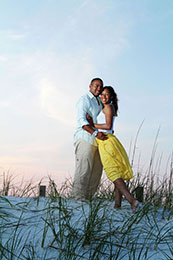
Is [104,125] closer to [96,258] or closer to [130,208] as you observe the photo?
[130,208]

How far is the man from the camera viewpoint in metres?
4.55

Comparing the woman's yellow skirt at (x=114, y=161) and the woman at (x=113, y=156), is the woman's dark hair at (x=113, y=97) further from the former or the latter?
the woman's yellow skirt at (x=114, y=161)

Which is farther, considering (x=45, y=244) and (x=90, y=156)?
(x=90, y=156)

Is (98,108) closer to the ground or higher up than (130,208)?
higher up

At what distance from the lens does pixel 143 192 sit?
517 centimetres

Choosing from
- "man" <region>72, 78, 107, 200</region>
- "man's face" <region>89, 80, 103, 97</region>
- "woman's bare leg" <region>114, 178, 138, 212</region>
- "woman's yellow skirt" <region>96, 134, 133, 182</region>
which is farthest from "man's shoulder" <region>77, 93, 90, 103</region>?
"woman's bare leg" <region>114, 178, 138, 212</region>

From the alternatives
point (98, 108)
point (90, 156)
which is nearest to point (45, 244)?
point (90, 156)

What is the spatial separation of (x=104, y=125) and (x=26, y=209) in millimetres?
1417

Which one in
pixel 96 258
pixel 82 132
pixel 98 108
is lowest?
pixel 96 258

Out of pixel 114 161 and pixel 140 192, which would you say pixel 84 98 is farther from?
pixel 140 192

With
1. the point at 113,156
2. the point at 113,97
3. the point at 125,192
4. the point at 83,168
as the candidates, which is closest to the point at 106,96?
the point at 113,97

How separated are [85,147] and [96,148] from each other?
0.16 meters

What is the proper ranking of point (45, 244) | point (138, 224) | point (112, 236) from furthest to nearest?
point (138, 224)
point (112, 236)
point (45, 244)

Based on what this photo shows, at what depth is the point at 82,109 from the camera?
466 centimetres
